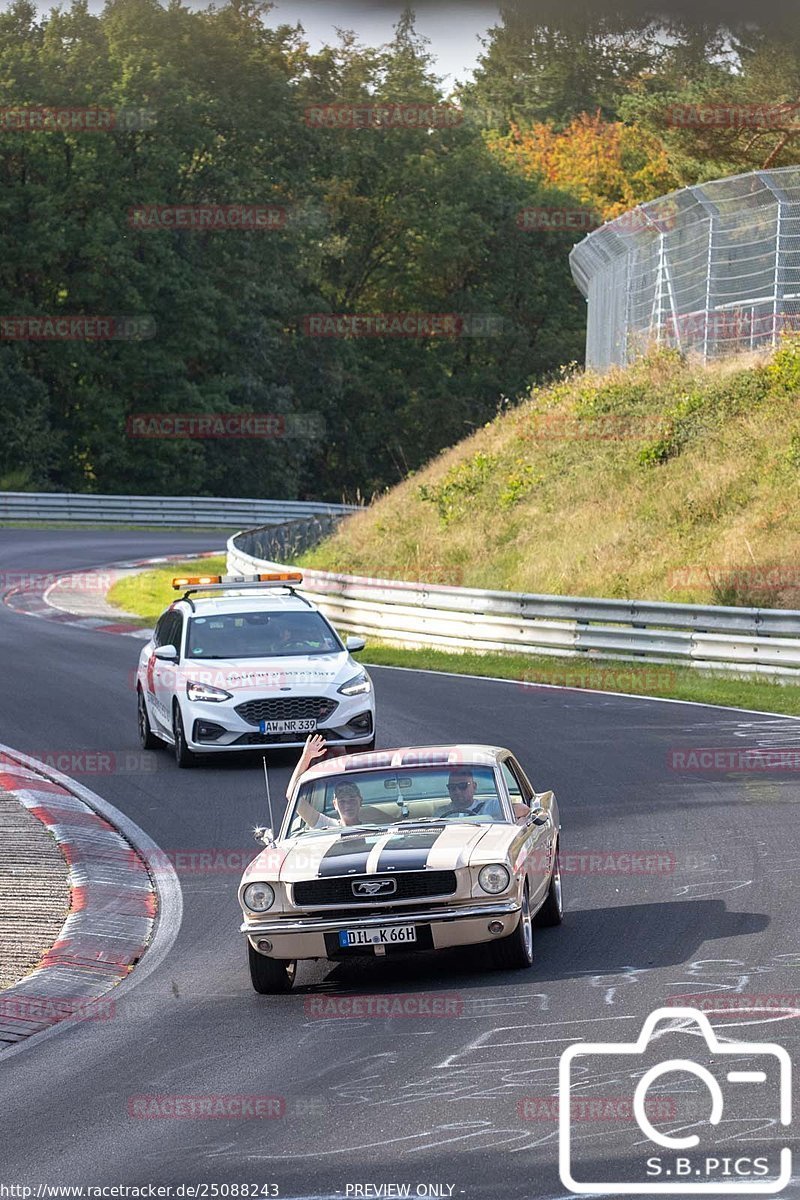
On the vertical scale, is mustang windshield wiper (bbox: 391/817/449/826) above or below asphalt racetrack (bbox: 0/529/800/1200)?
above

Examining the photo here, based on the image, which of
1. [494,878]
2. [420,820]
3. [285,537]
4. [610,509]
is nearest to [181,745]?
[420,820]

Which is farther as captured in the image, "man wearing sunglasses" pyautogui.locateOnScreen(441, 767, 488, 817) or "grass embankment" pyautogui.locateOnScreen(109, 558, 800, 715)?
"grass embankment" pyautogui.locateOnScreen(109, 558, 800, 715)

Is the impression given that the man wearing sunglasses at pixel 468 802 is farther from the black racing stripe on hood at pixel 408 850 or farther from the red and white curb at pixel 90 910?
the red and white curb at pixel 90 910

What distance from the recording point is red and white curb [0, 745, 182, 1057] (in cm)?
938

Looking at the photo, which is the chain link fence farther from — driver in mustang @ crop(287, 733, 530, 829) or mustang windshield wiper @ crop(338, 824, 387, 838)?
mustang windshield wiper @ crop(338, 824, 387, 838)

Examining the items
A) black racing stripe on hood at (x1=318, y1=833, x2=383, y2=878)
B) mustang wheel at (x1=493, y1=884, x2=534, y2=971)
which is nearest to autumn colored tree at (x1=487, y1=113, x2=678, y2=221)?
black racing stripe on hood at (x1=318, y1=833, x2=383, y2=878)

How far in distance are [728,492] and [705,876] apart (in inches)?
817

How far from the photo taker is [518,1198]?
5984 millimetres

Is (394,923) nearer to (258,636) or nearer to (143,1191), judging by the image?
(143,1191)

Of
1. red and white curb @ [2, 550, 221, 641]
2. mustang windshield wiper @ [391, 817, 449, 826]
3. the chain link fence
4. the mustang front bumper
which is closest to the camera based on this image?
the mustang front bumper

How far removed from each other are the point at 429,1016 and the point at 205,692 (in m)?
8.58

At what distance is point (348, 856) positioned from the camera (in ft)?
32.4

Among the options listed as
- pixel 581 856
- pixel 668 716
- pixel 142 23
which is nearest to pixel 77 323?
pixel 142 23

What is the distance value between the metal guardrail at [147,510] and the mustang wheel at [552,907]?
140 feet
